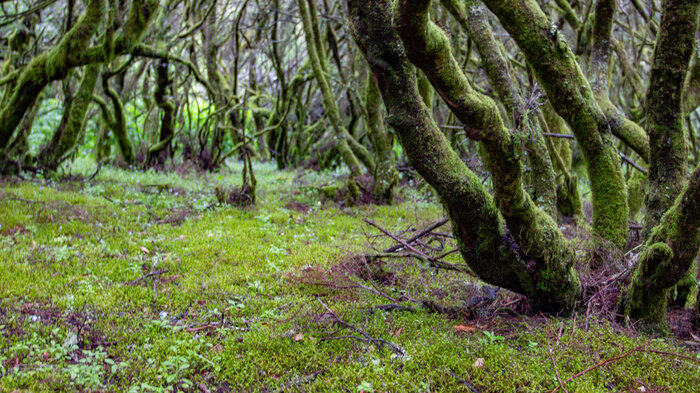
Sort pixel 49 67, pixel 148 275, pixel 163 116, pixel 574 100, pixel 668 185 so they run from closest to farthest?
Answer: pixel 668 185 < pixel 574 100 < pixel 148 275 < pixel 49 67 < pixel 163 116

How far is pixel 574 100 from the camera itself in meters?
3.71

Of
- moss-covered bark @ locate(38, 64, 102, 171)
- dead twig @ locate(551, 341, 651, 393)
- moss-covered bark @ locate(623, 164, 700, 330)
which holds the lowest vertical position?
dead twig @ locate(551, 341, 651, 393)

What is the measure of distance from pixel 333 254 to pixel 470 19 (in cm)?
299

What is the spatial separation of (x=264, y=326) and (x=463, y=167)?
71.5 inches

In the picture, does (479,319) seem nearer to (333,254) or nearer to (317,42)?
(333,254)

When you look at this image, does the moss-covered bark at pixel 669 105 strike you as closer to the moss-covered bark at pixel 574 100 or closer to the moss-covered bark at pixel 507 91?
the moss-covered bark at pixel 574 100

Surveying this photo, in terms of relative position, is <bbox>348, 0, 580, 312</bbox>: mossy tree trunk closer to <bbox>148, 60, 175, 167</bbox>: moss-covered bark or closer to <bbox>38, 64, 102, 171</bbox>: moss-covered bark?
<bbox>38, 64, 102, 171</bbox>: moss-covered bark

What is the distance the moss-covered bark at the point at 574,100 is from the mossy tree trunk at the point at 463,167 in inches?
43.1

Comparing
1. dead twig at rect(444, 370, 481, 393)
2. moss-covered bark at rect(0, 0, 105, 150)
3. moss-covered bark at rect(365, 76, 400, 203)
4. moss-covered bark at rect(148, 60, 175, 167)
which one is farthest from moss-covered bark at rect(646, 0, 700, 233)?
moss-covered bark at rect(148, 60, 175, 167)

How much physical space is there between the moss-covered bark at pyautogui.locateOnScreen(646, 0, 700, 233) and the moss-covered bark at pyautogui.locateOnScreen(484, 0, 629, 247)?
408 mm

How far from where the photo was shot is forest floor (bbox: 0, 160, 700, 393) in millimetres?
2611

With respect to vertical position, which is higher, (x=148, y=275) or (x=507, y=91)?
(x=507, y=91)

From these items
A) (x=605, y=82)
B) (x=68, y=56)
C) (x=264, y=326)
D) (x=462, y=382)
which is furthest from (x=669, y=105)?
(x=68, y=56)

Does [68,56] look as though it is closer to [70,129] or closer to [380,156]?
[70,129]
